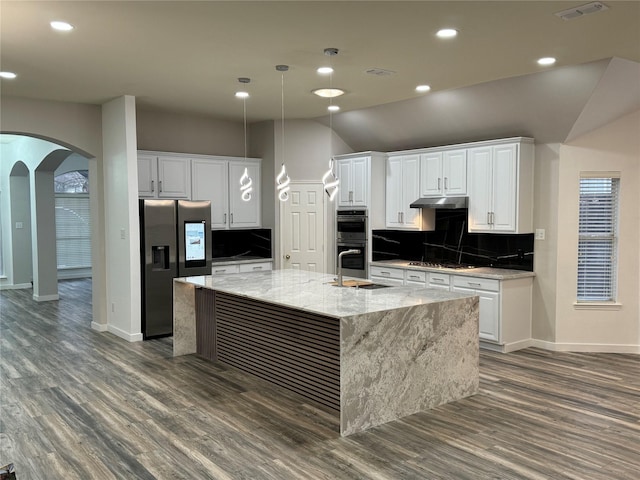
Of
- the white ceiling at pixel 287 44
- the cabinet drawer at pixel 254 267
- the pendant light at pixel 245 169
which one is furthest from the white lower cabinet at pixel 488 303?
the cabinet drawer at pixel 254 267

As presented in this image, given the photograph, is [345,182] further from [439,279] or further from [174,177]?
[174,177]

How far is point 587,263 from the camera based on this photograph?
6.19m

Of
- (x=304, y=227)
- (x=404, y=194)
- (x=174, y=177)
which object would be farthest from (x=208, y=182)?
(x=404, y=194)

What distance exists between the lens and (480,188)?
6.40m

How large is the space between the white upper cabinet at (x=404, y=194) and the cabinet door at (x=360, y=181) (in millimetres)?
308

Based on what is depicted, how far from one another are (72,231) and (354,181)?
310 inches

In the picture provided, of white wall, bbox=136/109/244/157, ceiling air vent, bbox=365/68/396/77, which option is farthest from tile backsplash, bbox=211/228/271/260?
ceiling air vent, bbox=365/68/396/77

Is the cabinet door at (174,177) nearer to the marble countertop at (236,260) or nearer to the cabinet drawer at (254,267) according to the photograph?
the marble countertop at (236,260)

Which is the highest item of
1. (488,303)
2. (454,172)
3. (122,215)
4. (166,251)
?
(454,172)

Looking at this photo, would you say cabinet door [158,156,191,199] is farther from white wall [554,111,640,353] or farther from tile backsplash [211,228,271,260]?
white wall [554,111,640,353]

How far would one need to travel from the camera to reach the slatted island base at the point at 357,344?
3908 mm

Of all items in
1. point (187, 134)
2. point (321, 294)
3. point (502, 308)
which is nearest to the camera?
point (321, 294)

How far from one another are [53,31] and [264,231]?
15.2 ft

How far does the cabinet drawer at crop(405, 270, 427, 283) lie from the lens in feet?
22.4
